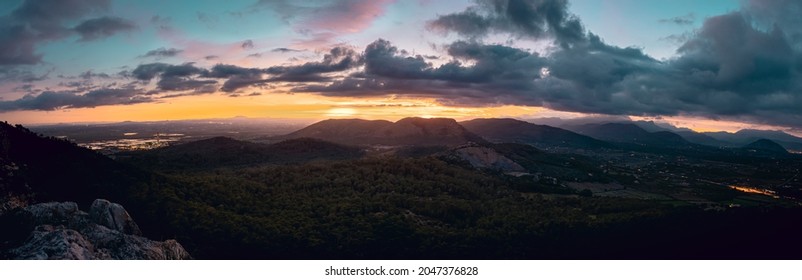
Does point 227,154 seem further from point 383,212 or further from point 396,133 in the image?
point 396,133

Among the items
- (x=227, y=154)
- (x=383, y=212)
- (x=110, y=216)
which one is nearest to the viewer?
(x=110, y=216)

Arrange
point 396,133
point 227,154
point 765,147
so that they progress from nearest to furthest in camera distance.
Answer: point 227,154 < point 765,147 < point 396,133

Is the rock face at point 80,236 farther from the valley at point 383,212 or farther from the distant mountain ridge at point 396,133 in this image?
the distant mountain ridge at point 396,133

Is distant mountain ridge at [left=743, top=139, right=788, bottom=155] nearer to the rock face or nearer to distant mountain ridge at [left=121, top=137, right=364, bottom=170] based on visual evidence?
distant mountain ridge at [left=121, top=137, right=364, bottom=170]

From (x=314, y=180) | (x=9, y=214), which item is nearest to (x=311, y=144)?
(x=314, y=180)

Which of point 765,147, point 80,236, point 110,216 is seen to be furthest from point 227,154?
point 765,147

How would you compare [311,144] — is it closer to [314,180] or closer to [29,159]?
[314,180]

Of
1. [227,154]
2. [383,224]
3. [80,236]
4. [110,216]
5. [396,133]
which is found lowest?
[383,224]
